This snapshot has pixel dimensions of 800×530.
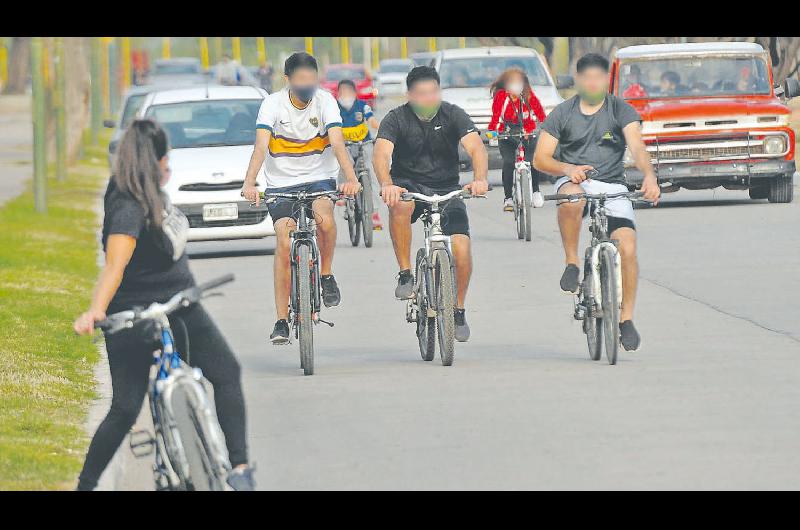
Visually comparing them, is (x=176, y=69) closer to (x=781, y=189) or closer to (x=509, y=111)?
(x=781, y=189)

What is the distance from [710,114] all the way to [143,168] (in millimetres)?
16103

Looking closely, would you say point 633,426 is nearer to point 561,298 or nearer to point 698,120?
point 561,298

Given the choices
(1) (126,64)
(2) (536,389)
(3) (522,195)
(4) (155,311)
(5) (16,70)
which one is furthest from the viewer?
(1) (126,64)

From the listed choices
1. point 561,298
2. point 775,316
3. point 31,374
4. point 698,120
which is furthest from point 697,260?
point 31,374

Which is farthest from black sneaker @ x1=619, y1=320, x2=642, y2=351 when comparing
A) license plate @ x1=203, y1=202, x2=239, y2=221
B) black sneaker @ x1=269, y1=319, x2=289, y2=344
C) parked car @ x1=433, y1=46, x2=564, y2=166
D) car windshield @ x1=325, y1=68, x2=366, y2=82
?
car windshield @ x1=325, y1=68, x2=366, y2=82

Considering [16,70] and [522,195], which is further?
[16,70]

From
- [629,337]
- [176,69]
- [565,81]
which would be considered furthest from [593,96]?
[176,69]

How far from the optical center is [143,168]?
6910 mm

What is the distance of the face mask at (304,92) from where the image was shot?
11.5 m

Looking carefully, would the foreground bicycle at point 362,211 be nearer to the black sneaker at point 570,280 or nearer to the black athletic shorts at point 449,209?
the black sneaker at point 570,280

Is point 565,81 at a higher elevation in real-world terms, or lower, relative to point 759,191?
higher

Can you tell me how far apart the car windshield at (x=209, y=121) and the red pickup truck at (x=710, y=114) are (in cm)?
473

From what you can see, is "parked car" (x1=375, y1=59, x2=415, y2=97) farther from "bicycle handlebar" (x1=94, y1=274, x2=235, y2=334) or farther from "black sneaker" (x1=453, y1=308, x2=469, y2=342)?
"bicycle handlebar" (x1=94, y1=274, x2=235, y2=334)
